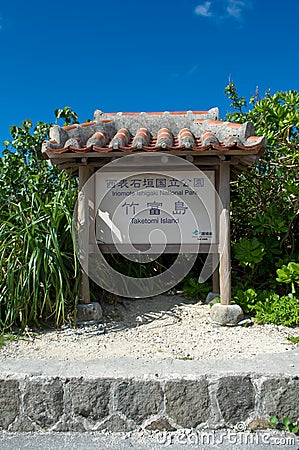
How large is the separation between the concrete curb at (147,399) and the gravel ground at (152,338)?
0.55 meters

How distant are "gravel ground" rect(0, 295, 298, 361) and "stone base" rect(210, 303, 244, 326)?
63 millimetres

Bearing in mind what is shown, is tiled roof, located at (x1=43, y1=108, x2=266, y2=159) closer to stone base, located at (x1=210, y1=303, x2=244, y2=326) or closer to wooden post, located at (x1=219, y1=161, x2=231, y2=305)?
wooden post, located at (x1=219, y1=161, x2=231, y2=305)

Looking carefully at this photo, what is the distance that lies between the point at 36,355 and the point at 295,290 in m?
2.88

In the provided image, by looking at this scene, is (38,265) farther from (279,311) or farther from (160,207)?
(279,311)

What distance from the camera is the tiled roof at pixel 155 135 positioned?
427cm

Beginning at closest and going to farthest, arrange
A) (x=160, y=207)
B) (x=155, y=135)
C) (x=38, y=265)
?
1. (x=38, y=265)
2. (x=160, y=207)
3. (x=155, y=135)

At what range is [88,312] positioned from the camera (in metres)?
4.49

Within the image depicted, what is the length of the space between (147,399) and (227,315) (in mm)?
1658

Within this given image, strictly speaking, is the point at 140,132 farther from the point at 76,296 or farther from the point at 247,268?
the point at 247,268

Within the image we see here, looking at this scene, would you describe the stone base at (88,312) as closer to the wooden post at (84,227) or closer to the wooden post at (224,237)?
the wooden post at (84,227)

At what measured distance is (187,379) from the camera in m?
3.06

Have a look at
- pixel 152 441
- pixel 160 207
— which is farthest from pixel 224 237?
pixel 152 441

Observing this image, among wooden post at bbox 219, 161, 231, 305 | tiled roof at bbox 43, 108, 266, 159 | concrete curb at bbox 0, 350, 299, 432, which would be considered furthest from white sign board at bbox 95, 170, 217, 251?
concrete curb at bbox 0, 350, 299, 432

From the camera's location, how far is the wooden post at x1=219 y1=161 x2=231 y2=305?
4.60 metres
